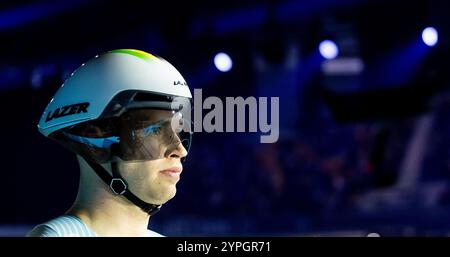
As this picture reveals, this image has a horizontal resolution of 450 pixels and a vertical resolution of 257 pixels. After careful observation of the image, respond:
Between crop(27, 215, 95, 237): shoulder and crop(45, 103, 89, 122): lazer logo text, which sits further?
crop(45, 103, 89, 122): lazer logo text

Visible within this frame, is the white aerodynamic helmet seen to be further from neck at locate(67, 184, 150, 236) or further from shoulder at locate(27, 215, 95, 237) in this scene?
A: shoulder at locate(27, 215, 95, 237)

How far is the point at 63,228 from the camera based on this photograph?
151 inches

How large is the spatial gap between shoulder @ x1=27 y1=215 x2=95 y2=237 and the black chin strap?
26 cm

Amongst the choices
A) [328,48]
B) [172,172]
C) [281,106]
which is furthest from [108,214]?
[281,106]

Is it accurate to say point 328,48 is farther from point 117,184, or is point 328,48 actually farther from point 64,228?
point 64,228

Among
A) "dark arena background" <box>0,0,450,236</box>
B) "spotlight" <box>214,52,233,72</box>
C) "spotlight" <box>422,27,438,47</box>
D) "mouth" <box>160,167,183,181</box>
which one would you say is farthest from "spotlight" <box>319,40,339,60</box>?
"mouth" <box>160,167,183,181</box>

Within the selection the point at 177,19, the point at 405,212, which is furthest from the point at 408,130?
the point at 177,19

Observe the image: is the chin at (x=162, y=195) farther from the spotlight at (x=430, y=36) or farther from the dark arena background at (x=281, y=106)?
the spotlight at (x=430, y=36)

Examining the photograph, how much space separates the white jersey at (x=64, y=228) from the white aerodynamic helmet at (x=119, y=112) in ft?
0.84

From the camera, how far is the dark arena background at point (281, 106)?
36.7ft

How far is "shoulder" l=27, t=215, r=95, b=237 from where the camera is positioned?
3758 millimetres

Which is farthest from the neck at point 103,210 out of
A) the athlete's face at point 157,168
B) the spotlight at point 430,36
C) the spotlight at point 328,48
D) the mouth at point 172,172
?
the spotlight at point 328,48

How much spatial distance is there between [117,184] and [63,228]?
0.39 m
